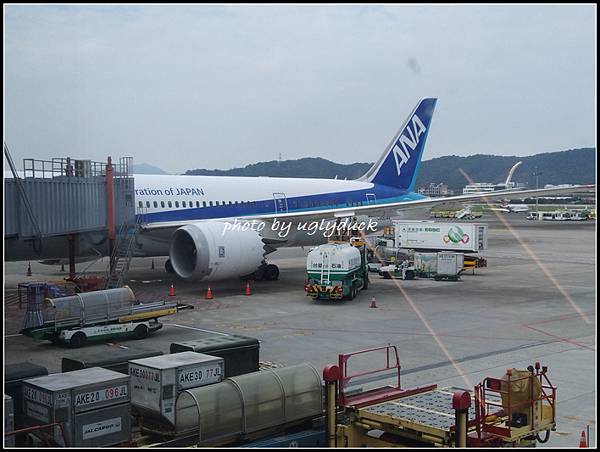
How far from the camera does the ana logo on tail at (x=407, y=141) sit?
34.9m

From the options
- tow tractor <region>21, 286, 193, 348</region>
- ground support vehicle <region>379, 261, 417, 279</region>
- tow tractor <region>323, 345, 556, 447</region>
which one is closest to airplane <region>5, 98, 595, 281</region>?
ground support vehicle <region>379, 261, 417, 279</region>

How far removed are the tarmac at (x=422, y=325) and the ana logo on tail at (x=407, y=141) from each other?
21.8 ft

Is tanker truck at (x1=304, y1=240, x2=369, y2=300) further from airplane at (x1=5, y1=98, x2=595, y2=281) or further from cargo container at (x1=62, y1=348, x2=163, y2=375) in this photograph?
cargo container at (x1=62, y1=348, x2=163, y2=375)

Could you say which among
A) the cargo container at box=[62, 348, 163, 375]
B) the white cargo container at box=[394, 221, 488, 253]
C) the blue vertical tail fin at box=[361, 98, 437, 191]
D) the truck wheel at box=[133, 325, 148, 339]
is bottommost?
the truck wheel at box=[133, 325, 148, 339]

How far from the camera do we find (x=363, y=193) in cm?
3322

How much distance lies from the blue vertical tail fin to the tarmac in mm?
5912

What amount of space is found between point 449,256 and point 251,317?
1227 cm

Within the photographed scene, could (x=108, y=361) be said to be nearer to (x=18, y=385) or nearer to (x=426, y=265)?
(x=18, y=385)

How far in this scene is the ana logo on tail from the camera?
34906 millimetres

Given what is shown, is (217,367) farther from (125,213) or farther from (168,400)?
(125,213)

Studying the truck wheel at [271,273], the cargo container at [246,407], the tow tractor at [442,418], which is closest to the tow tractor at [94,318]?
the cargo container at [246,407]

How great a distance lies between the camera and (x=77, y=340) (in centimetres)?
1677

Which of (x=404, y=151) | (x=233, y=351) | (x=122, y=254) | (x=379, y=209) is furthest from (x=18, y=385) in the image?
(x=404, y=151)

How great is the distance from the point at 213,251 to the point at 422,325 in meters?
7.64
